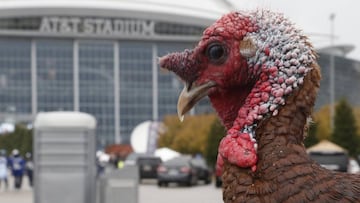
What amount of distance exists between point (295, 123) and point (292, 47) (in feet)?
0.82

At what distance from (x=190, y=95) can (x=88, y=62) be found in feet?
272

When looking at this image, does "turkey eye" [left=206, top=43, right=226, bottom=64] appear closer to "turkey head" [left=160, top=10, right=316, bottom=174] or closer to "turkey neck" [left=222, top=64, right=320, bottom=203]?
"turkey head" [left=160, top=10, right=316, bottom=174]

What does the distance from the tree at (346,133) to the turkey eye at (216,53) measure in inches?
1386

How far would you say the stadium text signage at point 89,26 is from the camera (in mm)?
85625

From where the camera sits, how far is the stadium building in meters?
84.9

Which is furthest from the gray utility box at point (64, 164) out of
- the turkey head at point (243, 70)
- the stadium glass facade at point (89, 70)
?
the stadium glass facade at point (89, 70)

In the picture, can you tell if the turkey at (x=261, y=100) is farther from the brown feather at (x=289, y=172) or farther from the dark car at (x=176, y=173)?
the dark car at (x=176, y=173)

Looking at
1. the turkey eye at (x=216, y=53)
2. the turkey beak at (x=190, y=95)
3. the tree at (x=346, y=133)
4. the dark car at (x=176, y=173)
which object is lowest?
the dark car at (x=176, y=173)

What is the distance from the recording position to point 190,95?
252 centimetres

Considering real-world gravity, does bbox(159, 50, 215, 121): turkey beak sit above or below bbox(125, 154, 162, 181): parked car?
above

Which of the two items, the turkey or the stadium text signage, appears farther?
the stadium text signage

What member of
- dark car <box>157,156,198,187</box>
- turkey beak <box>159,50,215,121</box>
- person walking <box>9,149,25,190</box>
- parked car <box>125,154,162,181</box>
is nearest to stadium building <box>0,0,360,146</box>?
parked car <box>125,154,162,181</box>

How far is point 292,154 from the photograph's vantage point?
7.39ft

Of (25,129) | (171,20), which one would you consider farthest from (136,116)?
(25,129)
